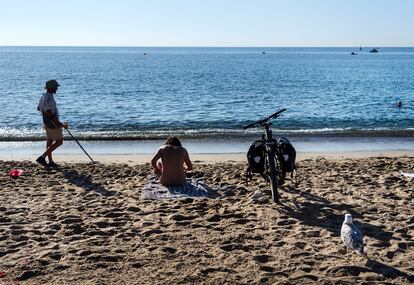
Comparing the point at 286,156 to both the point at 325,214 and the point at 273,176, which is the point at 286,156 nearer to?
the point at 273,176

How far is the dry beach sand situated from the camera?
4.98 meters

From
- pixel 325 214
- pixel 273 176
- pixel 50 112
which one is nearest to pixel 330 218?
pixel 325 214

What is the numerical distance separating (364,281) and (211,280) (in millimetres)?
1422

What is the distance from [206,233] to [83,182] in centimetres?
403

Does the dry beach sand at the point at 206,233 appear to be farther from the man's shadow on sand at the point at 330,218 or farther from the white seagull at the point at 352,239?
the white seagull at the point at 352,239

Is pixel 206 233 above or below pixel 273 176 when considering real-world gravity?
below

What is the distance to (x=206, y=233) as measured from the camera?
20.3 feet

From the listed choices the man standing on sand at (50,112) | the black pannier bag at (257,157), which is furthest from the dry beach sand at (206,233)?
the man standing on sand at (50,112)

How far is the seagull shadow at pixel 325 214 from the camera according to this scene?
20.2ft

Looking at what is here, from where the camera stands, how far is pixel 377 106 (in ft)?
104

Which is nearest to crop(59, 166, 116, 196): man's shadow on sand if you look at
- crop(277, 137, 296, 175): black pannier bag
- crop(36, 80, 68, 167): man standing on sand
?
crop(36, 80, 68, 167): man standing on sand

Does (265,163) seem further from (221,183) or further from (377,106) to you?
(377,106)

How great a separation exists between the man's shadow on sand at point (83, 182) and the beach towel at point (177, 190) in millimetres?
653

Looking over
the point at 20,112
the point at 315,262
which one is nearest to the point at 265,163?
the point at 315,262
